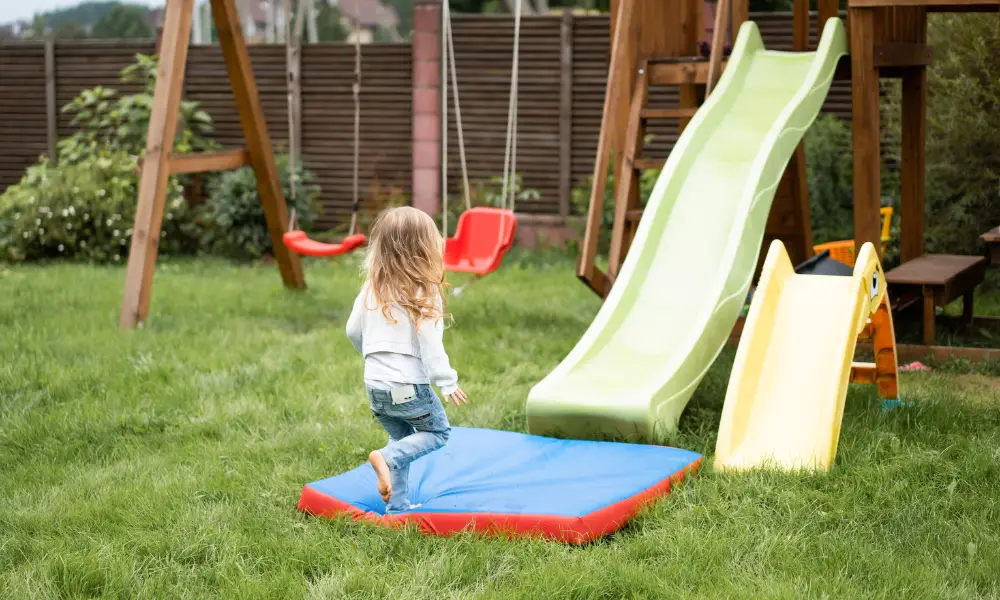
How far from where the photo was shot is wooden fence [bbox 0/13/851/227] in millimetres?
10680

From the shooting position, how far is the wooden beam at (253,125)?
755 cm

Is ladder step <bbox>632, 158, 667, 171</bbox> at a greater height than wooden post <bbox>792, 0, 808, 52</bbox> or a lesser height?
lesser

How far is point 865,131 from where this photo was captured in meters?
6.08

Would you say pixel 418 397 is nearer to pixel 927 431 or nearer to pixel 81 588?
pixel 81 588

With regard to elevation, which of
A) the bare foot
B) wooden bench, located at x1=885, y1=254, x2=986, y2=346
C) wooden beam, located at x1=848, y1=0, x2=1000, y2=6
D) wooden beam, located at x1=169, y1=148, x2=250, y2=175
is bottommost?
the bare foot

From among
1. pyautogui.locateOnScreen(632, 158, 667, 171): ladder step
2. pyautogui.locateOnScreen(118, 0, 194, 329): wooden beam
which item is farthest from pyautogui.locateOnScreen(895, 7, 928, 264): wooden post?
pyautogui.locateOnScreen(118, 0, 194, 329): wooden beam

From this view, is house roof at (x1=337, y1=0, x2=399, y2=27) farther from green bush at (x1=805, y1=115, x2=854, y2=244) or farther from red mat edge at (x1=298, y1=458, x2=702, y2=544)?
red mat edge at (x1=298, y1=458, x2=702, y2=544)

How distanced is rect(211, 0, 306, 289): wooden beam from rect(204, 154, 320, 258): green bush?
208 cm

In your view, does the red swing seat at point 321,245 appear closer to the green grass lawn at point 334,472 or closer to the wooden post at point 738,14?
the green grass lawn at point 334,472

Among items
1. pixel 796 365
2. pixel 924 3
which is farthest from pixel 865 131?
pixel 796 365

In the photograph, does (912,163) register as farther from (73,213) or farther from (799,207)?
(73,213)

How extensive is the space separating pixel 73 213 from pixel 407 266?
7676mm

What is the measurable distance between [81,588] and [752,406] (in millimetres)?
2550

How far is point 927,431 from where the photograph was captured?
439 cm
